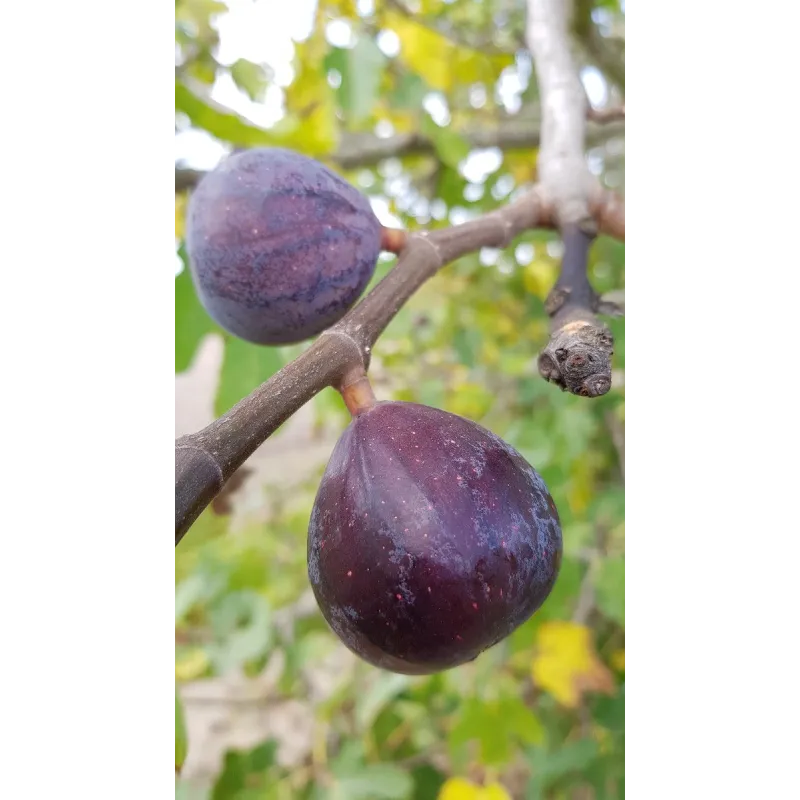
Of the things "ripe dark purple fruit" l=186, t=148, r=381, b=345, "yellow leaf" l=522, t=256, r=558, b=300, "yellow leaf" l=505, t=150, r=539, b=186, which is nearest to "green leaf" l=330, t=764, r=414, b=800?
"ripe dark purple fruit" l=186, t=148, r=381, b=345

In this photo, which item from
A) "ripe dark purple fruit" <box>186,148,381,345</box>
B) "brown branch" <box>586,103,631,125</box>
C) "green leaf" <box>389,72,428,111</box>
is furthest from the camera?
"green leaf" <box>389,72,428,111</box>

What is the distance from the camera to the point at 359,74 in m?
Result: 1.24

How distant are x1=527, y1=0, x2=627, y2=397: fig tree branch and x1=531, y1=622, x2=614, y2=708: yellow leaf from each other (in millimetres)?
898

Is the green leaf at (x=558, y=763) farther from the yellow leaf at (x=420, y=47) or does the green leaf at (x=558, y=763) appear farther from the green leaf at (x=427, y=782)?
the yellow leaf at (x=420, y=47)

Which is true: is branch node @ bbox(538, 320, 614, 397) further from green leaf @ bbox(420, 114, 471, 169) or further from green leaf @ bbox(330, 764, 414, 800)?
green leaf @ bbox(330, 764, 414, 800)

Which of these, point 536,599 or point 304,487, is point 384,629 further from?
point 304,487

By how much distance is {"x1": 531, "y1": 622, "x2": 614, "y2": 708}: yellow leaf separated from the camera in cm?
137

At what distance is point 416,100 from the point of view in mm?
1389

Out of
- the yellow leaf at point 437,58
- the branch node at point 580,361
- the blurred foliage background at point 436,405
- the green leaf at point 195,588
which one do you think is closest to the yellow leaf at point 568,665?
the blurred foliage background at point 436,405

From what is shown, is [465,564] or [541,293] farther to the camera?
[541,293]

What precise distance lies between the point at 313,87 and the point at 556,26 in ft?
2.49

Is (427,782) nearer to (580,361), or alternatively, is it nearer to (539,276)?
(539,276)
